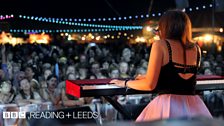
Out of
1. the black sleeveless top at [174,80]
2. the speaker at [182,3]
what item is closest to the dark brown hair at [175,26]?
the black sleeveless top at [174,80]

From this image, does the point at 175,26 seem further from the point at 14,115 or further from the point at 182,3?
the point at 182,3

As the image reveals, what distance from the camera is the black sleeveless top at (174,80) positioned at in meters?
1.95

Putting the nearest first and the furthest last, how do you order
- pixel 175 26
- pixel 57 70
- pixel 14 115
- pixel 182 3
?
1. pixel 175 26
2. pixel 14 115
3. pixel 57 70
4. pixel 182 3

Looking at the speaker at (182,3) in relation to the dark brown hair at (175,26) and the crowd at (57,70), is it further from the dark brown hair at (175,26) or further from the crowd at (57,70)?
the dark brown hair at (175,26)

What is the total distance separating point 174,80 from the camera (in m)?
1.97

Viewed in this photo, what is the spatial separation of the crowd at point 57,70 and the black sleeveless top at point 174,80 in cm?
172

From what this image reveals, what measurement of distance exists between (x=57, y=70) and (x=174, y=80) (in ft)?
12.0

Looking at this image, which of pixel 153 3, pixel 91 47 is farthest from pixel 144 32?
pixel 91 47

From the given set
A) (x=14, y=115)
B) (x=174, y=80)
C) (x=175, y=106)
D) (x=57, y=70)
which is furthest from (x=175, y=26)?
(x=57, y=70)

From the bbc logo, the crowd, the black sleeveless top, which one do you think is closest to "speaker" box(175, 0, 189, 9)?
the crowd

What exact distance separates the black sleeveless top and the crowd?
1722 millimetres

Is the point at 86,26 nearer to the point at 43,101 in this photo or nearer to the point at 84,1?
the point at 84,1

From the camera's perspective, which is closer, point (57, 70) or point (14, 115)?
point (14, 115)

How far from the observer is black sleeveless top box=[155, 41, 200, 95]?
6.39 ft
